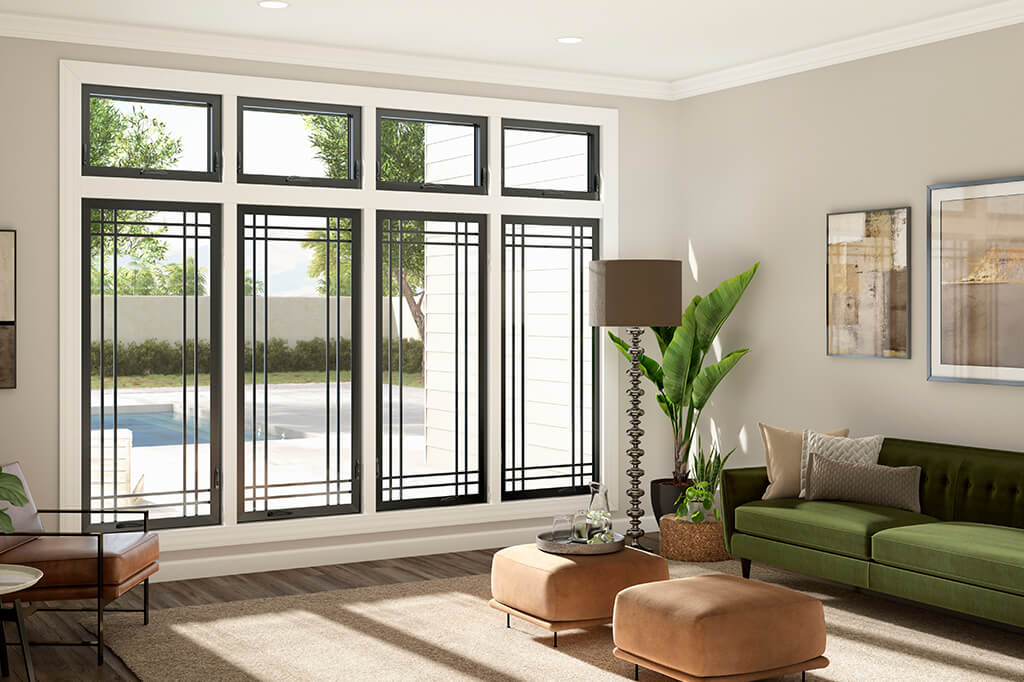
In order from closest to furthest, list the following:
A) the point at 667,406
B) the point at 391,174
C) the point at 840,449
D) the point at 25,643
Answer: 1. the point at 25,643
2. the point at 840,449
3. the point at 391,174
4. the point at 667,406

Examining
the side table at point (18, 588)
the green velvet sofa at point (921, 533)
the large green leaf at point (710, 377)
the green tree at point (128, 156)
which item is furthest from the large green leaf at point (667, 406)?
the side table at point (18, 588)

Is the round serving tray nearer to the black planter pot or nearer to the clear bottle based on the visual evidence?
the clear bottle

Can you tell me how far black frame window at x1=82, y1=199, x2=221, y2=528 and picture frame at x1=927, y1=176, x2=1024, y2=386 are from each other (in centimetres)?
388

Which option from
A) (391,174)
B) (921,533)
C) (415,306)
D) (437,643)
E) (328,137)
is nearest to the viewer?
(437,643)

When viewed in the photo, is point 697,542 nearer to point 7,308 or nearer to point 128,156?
point 128,156

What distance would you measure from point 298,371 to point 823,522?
9.97 ft

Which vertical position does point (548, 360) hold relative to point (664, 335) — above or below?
below

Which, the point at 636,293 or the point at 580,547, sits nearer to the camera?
the point at 580,547

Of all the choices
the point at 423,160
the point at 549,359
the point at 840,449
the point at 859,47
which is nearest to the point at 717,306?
the point at 549,359

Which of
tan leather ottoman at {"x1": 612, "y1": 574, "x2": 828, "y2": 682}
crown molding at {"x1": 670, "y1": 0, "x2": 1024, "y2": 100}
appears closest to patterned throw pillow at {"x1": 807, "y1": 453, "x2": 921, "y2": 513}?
tan leather ottoman at {"x1": 612, "y1": 574, "x2": 828, "y2": 682}

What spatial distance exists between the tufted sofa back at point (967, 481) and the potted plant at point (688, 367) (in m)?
1.34

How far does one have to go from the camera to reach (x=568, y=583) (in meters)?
4.54

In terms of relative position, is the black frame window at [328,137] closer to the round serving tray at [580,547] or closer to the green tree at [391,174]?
the green tree at [391,174]

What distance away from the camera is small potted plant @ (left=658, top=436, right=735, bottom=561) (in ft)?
20.4
